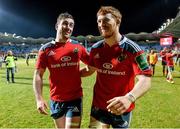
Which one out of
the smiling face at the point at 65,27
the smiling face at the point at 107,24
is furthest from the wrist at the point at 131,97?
the smiling face at the point at 65,27

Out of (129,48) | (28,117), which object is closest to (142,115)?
(28,117)

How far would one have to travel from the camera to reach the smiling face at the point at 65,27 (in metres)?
4.69

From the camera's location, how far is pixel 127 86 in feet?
12.9

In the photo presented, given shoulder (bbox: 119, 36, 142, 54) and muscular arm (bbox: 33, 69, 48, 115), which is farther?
muscular arm (bbox: 33, 69, 48, 115)

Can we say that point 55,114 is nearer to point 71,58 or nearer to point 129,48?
point 71,58

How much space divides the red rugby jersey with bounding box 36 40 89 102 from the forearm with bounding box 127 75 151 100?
1.33 meters

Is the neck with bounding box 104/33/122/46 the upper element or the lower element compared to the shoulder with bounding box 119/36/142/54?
upper

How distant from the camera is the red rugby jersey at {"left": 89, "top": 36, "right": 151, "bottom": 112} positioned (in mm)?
3781

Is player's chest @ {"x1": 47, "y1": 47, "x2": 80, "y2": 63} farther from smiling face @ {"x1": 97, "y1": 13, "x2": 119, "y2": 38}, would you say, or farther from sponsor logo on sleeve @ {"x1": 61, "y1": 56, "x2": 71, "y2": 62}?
smiling face @ {"x1": 97, "y1": 13, "x2": 119, "y2": 38}

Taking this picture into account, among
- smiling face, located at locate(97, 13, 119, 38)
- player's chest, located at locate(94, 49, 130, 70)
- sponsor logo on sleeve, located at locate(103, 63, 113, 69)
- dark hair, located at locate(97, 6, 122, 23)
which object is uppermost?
dark hair, located at locate(97, 6, 122, 23)

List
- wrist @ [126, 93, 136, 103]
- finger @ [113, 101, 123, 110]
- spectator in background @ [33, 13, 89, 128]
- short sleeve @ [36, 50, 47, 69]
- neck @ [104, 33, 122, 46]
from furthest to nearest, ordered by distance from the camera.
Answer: short sleeve @ [36, 50, 47, 69] → spectator in background @ [33, 13, 89, 128] → neck @ [104, 33, 122, 46] → wrist @ [126, 93, 136, 103] → finger @ [113, 101, 123, 110]

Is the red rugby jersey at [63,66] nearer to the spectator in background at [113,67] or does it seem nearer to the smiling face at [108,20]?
the spectator in background at [113,67]

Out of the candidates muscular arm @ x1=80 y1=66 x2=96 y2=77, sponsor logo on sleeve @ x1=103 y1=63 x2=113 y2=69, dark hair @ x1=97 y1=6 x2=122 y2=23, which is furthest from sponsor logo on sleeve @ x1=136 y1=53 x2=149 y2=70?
muscular arm @ x1=80 y1=66 x2=96 y2=77

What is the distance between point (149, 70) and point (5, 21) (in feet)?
383
